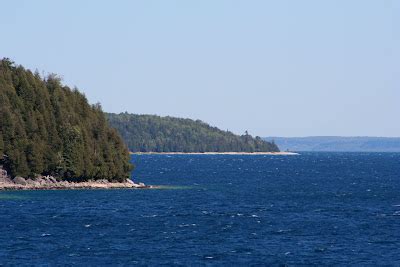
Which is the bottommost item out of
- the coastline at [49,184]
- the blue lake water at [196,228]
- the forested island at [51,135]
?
the blue lake water at [196,228]

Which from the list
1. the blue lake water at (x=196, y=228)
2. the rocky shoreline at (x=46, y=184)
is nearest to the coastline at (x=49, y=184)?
the rocky shoreline at (x=46, y=184)

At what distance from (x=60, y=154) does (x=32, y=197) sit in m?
21.2

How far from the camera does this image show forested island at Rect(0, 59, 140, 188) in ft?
544

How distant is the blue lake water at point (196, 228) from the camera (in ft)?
283

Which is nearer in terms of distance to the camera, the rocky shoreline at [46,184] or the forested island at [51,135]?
the rocky shoreline at [46,184]

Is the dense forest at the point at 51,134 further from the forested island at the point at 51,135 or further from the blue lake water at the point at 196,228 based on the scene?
the blue lake water at the point at 196,228

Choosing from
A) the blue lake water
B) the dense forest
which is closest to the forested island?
the dense forest

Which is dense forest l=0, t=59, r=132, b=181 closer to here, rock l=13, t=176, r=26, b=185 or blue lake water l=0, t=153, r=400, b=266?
rock l=13, t=176, r=26, b=185

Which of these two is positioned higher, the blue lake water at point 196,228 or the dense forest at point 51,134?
the dense forest at point 51,134

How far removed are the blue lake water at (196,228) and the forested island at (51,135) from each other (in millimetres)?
6875

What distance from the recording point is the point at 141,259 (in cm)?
8481

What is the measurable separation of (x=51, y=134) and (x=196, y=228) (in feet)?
229

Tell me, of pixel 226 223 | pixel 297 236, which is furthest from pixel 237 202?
pixel 297 236

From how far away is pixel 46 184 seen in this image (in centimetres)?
16700
